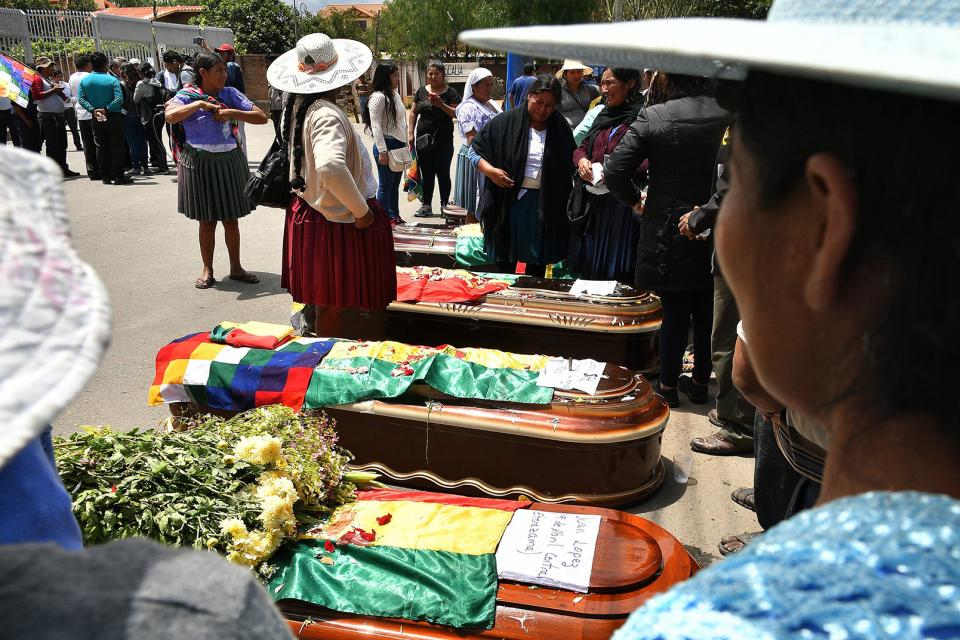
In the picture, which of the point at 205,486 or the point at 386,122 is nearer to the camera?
the point at 205,486

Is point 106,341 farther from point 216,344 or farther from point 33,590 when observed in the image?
point 216,344

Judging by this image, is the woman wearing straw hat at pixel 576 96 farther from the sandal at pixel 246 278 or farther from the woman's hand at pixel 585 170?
the sandal at pixel 246 278

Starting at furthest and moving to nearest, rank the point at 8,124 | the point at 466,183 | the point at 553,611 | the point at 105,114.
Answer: the point at 8,124 < the point at 105,114 < the point at 466,183 < the point at 553,611

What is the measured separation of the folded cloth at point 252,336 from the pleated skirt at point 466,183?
363 cm

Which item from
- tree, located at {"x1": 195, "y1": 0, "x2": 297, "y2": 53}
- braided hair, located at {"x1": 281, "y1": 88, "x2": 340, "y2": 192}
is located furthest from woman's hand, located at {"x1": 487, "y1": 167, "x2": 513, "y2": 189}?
tree, located at {"x1": 195, "y1": 0, "x2": 297, "y2": 53}

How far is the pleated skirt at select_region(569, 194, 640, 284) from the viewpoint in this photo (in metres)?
5.11

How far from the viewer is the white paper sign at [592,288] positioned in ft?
15.2

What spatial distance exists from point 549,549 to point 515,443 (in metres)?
0.83

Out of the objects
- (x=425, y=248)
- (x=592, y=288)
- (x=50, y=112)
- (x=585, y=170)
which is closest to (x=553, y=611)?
(x=592, y=288)

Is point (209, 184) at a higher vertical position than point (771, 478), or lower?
higher

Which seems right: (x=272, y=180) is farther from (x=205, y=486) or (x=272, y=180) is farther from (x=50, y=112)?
(x=50, y=112)

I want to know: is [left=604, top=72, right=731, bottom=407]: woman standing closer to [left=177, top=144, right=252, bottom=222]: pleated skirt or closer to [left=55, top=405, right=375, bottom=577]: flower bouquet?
[left=55, top=405, right=375, bottom=577]: flower bouquet

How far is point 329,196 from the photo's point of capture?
4062 mm

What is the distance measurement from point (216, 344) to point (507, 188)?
2485mm
